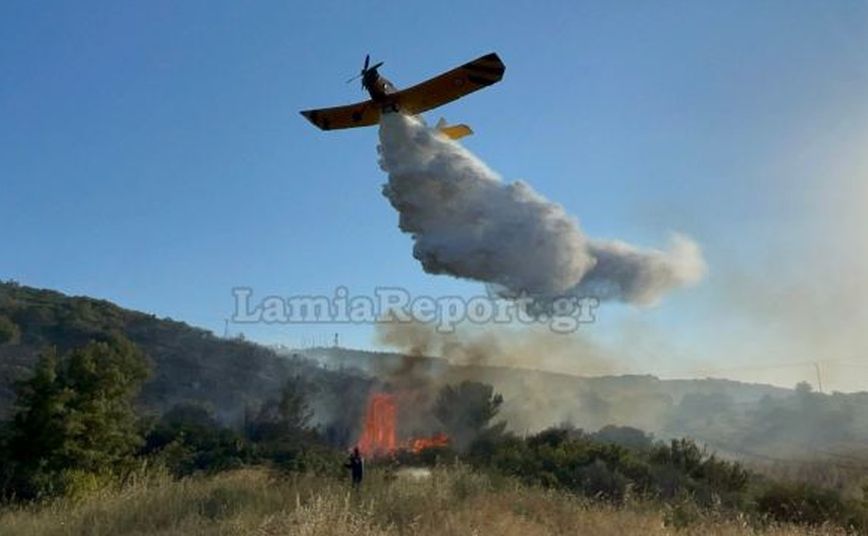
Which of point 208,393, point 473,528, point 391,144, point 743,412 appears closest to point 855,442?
point 743,412

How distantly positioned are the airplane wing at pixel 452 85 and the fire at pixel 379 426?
88.1 feet

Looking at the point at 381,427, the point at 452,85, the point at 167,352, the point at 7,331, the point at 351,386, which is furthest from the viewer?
the point at 167,352

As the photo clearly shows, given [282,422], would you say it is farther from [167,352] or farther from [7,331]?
[167,352]

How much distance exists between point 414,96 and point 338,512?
1498cm

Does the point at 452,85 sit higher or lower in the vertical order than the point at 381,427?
higher

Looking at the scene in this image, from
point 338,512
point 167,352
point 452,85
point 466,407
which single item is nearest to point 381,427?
point 466,407

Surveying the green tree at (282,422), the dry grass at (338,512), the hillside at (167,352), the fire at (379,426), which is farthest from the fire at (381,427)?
the dry grass at (338,512)

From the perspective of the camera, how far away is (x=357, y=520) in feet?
26.6

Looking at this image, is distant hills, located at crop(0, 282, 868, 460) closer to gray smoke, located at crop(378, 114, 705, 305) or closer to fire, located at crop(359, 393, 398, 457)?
fire, located at crop(359, 393, 398, 457)

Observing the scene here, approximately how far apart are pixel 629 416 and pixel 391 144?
83745 mm

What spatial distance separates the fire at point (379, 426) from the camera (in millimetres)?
46694

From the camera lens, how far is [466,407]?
45.6 m


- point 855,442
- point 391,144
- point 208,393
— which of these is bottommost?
point 855,442

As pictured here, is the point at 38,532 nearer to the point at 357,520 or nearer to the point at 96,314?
the point at 357,520
